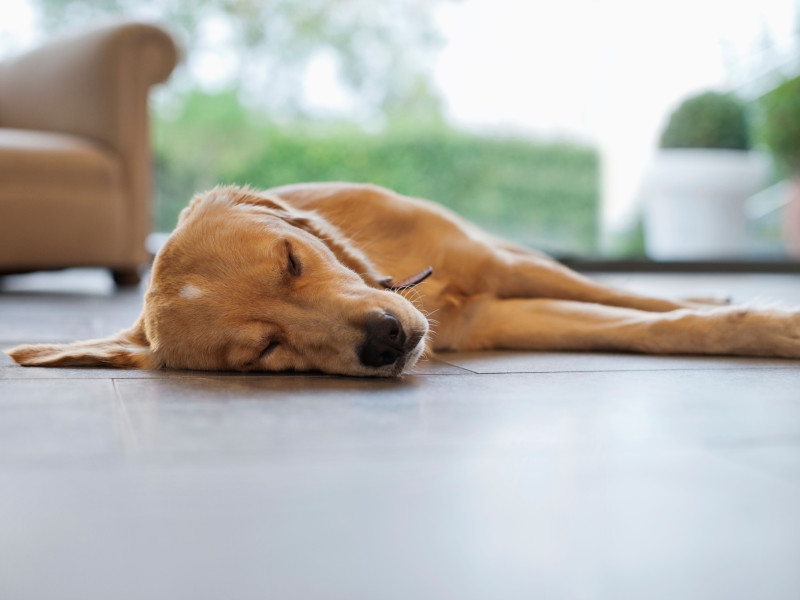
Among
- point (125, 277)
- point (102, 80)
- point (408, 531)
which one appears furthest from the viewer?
point (125, 277)

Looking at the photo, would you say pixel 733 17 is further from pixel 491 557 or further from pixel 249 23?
pixel 491 557

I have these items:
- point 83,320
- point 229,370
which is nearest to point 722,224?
point 83,320

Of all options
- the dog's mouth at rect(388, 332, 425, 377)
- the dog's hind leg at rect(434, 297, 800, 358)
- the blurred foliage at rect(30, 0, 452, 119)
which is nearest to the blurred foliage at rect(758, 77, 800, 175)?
the blurred foliage at rect(30, 0, 452, 119)

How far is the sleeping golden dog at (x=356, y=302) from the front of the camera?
189 cm

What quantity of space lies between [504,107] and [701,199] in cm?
214

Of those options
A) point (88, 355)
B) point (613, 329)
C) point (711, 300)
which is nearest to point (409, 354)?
point (613, 329)

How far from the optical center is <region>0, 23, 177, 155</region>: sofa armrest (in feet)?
16.1

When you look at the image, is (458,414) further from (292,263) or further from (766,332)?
(766,332)

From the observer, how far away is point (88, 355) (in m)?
2.08

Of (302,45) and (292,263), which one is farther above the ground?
(302,45)

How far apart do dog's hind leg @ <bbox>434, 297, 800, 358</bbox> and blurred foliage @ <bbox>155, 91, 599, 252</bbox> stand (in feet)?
21.0

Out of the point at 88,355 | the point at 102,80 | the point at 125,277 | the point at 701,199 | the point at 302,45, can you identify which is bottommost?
the point at 125,277

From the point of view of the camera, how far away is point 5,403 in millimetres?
1602

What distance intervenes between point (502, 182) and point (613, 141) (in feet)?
4.06
